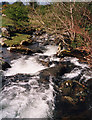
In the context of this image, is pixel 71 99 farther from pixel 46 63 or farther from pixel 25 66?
pixel 25 66

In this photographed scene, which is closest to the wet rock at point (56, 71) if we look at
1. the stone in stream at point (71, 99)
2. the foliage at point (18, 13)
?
the stone in stream at point (71, 99)

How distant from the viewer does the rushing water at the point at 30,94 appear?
4.46 meters

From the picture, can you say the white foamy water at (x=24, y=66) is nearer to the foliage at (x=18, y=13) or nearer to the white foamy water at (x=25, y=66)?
the white foamy water at (x=25, y=66)

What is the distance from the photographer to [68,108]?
4551 mm

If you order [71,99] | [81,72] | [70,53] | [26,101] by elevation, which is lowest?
[26,101]

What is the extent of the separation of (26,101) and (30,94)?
0.47 metres

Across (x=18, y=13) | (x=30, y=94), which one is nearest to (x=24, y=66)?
(x=30, y=94)

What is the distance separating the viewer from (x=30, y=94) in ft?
17.8

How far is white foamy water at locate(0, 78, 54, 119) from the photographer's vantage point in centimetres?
441

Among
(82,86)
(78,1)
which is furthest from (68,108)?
(78,1)

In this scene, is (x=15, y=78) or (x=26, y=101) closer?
(x=26, y=101)

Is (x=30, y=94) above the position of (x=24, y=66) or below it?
below

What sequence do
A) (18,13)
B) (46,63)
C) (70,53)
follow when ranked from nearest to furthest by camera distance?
1. (46,63)
2. (70,53)
3. (18,13)

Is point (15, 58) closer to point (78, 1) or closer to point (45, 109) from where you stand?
point (45, 109)
